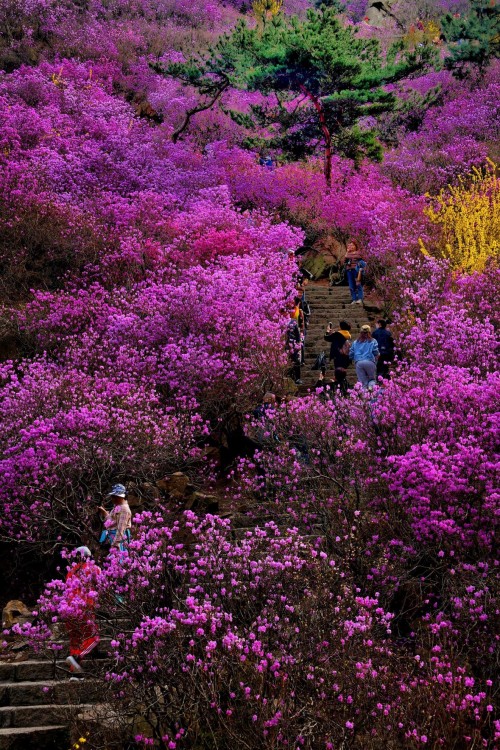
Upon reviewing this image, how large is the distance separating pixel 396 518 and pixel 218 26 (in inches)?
1625

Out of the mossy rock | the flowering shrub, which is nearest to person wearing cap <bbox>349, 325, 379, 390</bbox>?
the flowering shrub

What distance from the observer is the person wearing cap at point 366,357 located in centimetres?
1455

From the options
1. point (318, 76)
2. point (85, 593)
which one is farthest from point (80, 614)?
point (318, 76)

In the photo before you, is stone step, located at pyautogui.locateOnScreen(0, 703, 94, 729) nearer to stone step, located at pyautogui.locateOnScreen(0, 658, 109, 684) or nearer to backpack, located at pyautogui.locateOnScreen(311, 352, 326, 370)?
stone step, located at pyautogui.locateOnScreen(0, 658, 109, 684)

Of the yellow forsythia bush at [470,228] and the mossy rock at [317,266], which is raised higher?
the yellow forsythia bush at [470,228]

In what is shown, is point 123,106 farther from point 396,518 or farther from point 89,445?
point 396,518

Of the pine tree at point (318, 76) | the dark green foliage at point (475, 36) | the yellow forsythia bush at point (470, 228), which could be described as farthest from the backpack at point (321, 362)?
the dark green foliage at point (475, 36)

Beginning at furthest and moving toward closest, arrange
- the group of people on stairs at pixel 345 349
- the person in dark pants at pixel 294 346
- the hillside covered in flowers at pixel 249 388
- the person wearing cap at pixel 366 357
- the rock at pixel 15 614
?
the person in dark pants at pixel 294 346 < the group of people on stairs at pixel 345 349 < the person wearing cap at pixel 366 357 < the rock at pixel 15 614 < the hillside covered in flowers at pixel 249 388

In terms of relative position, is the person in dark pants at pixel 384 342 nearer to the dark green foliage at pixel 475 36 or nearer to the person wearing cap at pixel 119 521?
the person wearing cap at pixel 119 521

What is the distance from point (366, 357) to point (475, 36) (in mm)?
25785

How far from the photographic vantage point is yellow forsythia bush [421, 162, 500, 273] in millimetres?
19500

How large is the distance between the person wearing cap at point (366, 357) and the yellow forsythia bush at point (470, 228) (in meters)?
5.02

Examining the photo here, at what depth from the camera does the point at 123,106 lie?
32.2 m

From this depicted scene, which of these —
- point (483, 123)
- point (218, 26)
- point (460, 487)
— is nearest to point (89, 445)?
point (460, 487)
